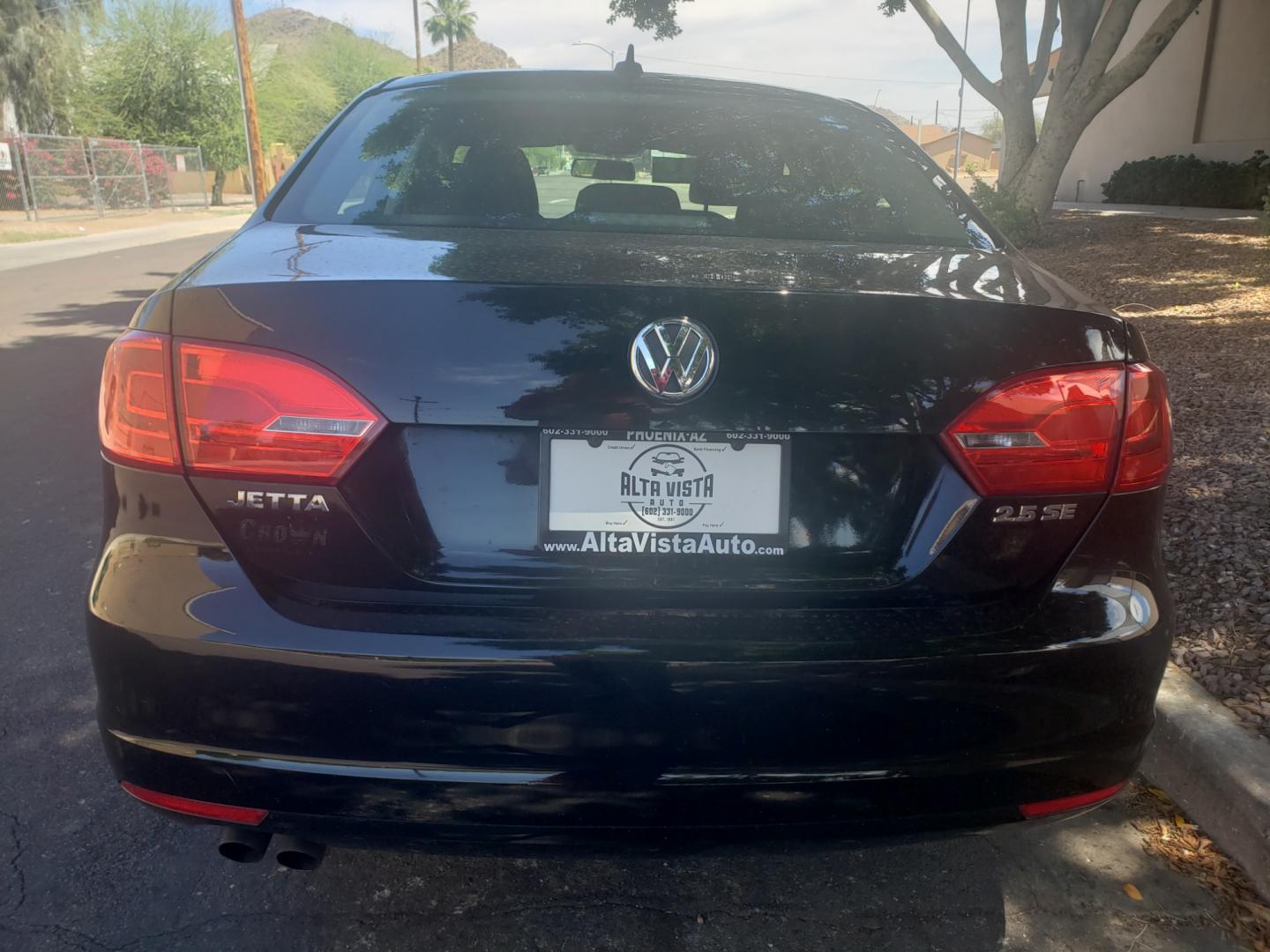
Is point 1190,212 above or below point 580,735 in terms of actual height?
below

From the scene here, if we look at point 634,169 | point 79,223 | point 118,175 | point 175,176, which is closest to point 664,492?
point 634,169

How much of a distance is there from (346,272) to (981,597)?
3.98ft

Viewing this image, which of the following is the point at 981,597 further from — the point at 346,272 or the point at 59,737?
the point at 59,737

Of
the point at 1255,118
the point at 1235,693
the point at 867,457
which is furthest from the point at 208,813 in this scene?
the point at 1255,118

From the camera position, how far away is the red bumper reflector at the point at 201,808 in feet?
5.76

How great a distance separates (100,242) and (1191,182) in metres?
22.1

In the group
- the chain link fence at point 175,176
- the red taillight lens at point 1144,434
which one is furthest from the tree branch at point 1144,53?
the chain link fence at point 175,176

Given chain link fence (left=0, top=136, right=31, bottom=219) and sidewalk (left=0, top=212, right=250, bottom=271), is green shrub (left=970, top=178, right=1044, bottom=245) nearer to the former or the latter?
sidewalk (left=0, top=212, right=250, bottom=271)

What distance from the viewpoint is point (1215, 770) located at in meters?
2.59

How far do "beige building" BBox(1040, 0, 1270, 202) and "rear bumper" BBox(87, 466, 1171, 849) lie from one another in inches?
931

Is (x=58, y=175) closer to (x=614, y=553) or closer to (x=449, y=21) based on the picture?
(x=614, y=553)

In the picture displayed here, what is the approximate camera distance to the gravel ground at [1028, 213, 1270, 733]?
3203mm

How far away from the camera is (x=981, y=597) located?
1.77m

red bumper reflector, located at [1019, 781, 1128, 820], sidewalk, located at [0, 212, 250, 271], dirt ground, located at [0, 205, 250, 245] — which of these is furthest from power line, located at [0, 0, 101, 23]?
red bumper reflector, located at [1019, 781, 1128, 820]
